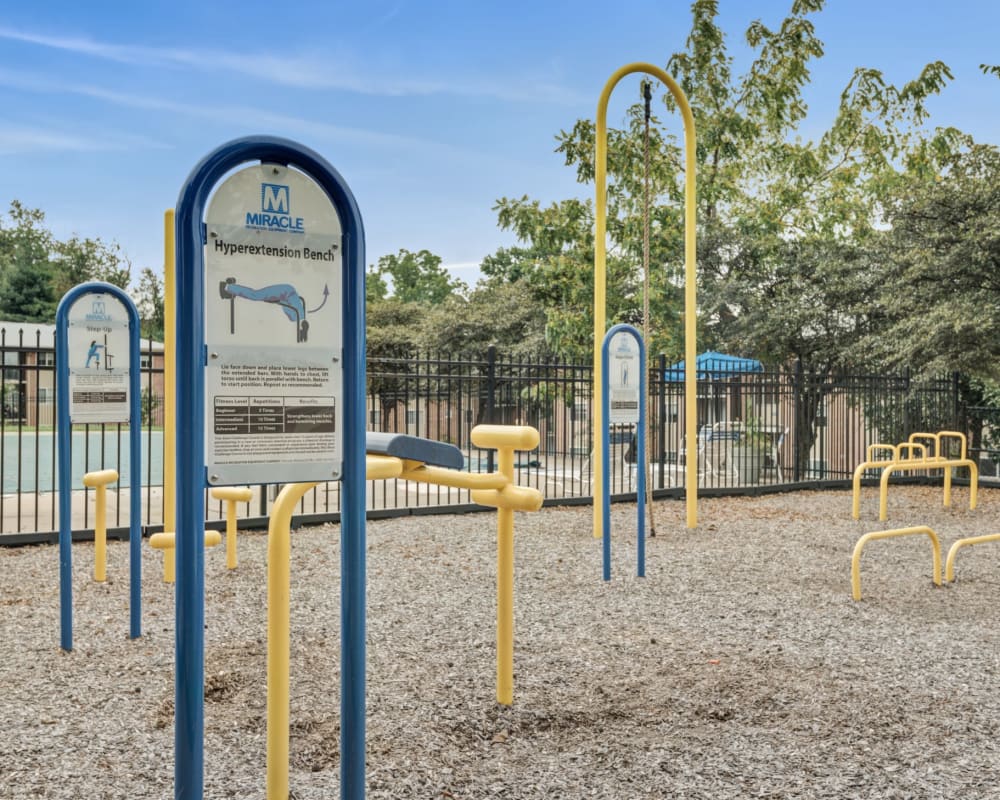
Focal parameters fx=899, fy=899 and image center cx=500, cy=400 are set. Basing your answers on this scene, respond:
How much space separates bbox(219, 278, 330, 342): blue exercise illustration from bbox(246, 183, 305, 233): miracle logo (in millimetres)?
133

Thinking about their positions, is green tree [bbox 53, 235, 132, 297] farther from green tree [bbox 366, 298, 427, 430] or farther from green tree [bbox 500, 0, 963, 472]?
green tree [bbox 500, 0, 963, 472]

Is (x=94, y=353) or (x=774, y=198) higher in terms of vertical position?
(x=774, y=198)

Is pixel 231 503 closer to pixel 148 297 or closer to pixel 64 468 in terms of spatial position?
pixel 64 468

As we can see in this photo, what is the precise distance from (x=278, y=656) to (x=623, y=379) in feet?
16.0

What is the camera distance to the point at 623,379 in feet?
22.4

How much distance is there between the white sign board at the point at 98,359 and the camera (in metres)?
4.69

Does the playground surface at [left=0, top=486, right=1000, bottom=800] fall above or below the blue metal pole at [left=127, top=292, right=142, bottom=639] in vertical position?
below

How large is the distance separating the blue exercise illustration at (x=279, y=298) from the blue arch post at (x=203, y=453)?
0.21 feet

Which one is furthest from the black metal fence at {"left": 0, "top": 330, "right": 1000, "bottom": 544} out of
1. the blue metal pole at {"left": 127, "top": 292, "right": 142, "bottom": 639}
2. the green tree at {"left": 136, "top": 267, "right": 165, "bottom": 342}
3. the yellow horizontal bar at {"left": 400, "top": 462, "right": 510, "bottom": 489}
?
the green tree at {"left": 136, "top": 267, "right": 165, "bottom": 342}

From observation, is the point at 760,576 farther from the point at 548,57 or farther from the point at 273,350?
the point at 548,57

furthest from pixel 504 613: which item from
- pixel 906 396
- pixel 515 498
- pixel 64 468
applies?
pixel 906 396

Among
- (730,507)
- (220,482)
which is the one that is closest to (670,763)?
(220,482)

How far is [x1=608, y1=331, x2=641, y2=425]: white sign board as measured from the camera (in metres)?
6.71

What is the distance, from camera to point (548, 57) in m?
19.4
